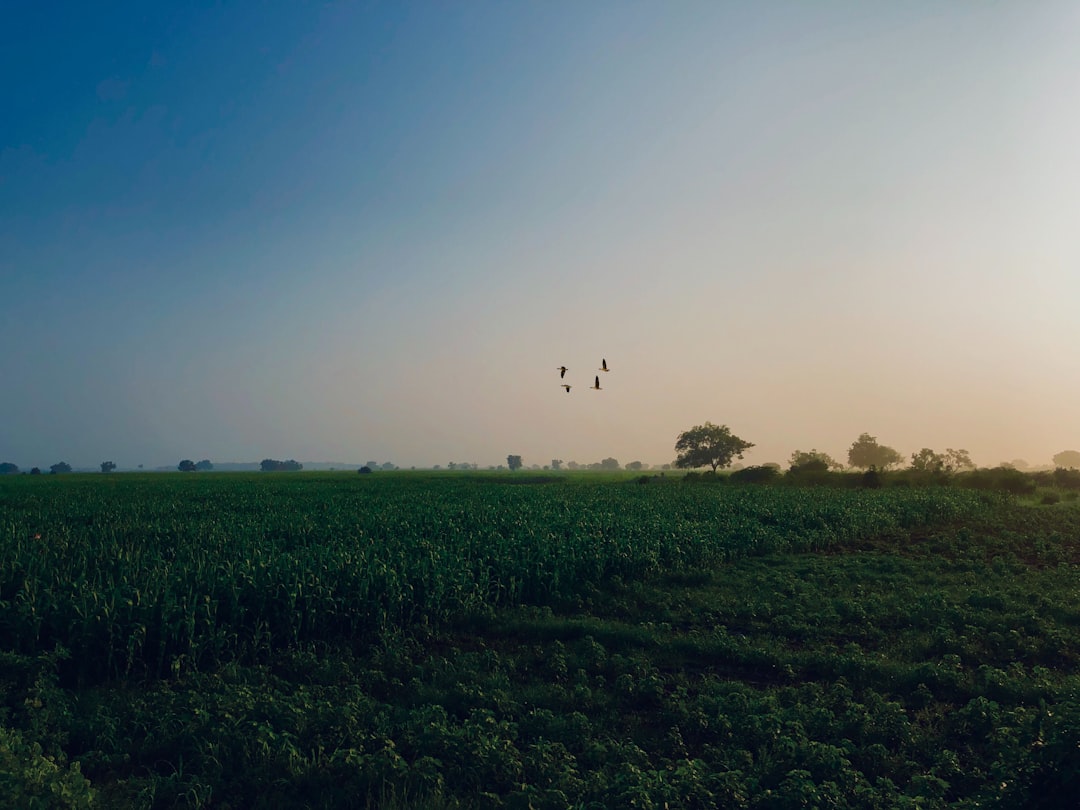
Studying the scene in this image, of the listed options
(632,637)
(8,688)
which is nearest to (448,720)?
(632,637)

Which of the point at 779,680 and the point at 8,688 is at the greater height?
the point at 8,688

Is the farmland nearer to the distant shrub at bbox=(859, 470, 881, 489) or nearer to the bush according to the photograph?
the bush

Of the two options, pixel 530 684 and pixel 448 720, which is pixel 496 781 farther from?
pixel 530 684

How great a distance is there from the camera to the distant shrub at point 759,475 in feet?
237

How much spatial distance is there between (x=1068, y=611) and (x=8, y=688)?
2190 centimetres

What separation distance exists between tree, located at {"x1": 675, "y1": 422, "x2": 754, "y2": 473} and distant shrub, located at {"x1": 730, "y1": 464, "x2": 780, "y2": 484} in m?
43.4

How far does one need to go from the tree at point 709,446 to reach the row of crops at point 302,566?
87.7m

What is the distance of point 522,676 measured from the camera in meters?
11.7

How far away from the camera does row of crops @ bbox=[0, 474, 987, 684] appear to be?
11.6m

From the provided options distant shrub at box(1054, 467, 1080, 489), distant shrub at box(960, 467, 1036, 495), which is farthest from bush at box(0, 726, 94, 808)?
distant shrub at box(1054, 467, 1080, 489)

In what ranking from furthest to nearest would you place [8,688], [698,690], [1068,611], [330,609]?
1. [1068,611]
2. [330,609]
3. [698,690]
4. [8,688]

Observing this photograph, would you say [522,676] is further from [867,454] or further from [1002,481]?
[867,454]

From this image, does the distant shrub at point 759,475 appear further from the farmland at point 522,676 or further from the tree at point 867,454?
the tree at point 867,454

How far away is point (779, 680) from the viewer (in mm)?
11680
